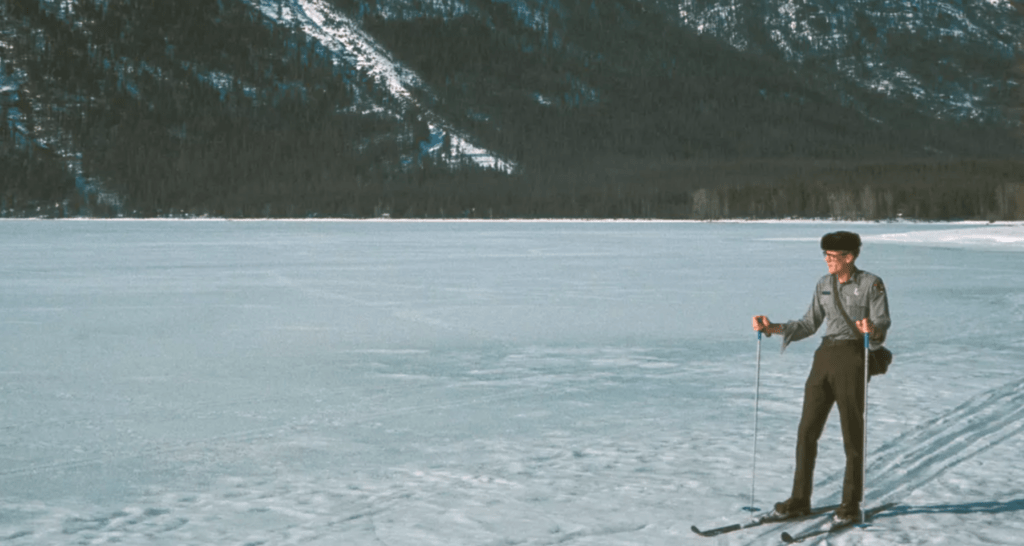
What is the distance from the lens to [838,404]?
22.7ft

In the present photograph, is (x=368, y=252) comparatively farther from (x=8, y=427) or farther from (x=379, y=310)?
(x=8, y=427)

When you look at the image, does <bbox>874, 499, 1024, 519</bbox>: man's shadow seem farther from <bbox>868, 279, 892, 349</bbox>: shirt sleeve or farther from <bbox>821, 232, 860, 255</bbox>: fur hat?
<bbox>821, 232, 860, 255</bbox>: fur hat

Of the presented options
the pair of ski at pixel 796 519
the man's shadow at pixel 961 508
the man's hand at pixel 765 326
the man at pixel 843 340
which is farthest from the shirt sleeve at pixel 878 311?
the man's shadow at pixel 961 508

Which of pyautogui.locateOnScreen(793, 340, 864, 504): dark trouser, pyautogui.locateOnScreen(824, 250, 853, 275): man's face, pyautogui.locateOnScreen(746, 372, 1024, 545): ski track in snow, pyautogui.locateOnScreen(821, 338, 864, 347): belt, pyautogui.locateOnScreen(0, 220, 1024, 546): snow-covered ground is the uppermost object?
pyautogui.locateOnScreen(824, 250, 853, 275): man's face

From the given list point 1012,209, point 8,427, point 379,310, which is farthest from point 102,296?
point 1012,209

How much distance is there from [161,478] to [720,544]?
13.2 feet

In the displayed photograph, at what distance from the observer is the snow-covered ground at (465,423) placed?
7.44 meters

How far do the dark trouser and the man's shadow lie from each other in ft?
1.71

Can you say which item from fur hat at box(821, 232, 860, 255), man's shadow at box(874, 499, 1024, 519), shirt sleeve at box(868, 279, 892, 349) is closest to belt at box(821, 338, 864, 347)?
shirt sleeve at box(868, 279, 892, 349)

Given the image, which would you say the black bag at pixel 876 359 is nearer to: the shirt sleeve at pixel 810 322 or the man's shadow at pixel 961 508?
the shirt sleeve at pixel 810 322

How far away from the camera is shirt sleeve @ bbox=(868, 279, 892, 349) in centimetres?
652

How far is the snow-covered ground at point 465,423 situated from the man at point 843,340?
1.67 feet

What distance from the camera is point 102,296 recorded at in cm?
2681

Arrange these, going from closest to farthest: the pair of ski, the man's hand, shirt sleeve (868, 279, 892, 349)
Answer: shirt sleeve (868, 279, 892, 349)
the man's hand
the pair of ski
